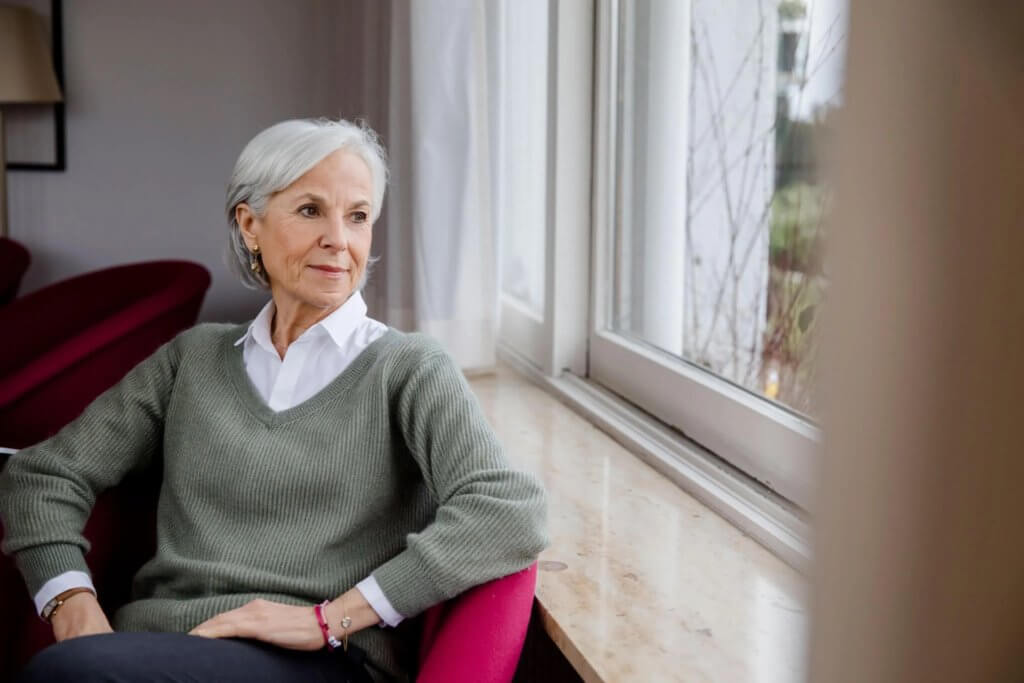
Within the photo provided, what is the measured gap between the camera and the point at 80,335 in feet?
7.88

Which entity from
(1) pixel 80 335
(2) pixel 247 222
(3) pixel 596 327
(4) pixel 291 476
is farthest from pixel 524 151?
(4) pixel 291 476

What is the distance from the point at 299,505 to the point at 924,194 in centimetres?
104

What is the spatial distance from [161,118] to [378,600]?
9.81 ft

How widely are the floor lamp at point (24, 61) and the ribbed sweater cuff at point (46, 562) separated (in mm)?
2397

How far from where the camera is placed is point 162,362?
62.4 inches

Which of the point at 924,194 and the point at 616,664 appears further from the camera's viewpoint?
the point at 616,664

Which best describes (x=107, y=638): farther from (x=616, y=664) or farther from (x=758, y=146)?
(x=758, y=146)

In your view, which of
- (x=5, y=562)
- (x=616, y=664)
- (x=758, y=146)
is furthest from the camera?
(x=758, y=146)

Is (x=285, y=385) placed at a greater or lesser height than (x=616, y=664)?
greater

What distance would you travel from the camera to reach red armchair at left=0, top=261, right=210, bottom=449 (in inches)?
88.3

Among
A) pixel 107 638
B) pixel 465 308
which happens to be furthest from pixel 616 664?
pixel 465 308

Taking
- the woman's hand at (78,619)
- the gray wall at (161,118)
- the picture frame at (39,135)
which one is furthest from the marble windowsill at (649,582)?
the picture frame at (39,135)

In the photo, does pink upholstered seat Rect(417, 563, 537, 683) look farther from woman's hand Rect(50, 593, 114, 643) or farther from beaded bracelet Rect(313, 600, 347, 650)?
woman's hand Rect(50, 593, 114, 643)

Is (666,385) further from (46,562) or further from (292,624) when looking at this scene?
(46,562)
